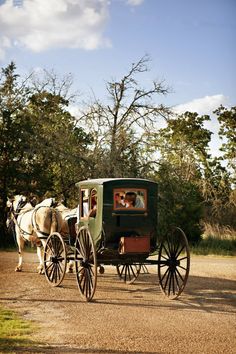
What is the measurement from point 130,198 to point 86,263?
1.47m

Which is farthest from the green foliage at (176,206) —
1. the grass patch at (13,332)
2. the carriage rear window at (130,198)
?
the grass patch at (13,332)

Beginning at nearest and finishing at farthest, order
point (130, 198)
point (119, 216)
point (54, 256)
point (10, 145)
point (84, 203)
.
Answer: point (119, 216)
point (130, 198)
point (84, 203)
point (54, 256)
point (10, 145)

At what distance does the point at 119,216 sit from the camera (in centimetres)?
1032

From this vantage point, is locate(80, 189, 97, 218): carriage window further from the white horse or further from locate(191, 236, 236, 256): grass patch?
locate(191, 236, 236, 256): grass patch

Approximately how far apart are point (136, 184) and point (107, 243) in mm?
1233

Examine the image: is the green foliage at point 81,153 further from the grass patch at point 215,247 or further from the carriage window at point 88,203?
the carriage window at point 88,203

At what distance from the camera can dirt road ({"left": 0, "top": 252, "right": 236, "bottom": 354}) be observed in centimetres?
682

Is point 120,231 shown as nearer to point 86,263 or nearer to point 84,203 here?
point 86,263

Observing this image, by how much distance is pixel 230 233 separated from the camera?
2742 cm

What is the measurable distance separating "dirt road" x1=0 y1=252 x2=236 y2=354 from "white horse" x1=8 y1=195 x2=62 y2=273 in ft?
2.86

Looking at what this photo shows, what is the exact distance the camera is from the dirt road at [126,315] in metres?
6.82

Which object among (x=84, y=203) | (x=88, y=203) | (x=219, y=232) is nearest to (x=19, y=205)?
(x=84, y=203)

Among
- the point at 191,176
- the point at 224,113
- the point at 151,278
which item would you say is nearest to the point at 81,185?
the point at 151,278

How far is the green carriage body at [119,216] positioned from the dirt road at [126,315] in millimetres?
1125
